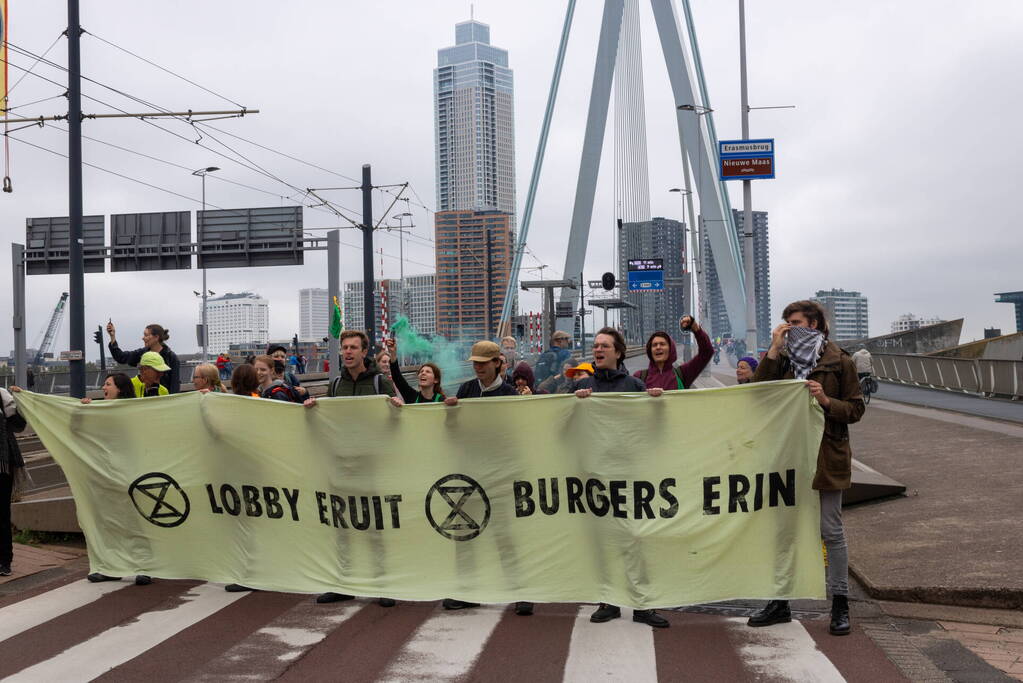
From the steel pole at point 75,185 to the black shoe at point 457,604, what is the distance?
38.3ft

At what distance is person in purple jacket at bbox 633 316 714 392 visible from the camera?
7309 millimetres

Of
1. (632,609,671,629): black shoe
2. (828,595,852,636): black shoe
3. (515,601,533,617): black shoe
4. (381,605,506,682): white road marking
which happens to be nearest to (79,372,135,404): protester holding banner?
(381,605,506,682): white road marking

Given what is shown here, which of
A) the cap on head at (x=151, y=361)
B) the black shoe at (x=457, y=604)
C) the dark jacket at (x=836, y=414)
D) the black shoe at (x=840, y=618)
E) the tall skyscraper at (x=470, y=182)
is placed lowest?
the black shoe at (x=457, y=604)

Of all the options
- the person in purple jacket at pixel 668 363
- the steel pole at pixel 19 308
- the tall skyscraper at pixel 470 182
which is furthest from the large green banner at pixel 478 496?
the tall skyscraper at pixel 470 182

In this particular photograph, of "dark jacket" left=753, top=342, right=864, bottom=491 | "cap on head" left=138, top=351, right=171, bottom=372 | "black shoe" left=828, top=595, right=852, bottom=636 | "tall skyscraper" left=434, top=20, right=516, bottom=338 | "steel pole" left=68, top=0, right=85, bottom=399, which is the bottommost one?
"black shoe" left=828, top=595, right=852, bottom=636

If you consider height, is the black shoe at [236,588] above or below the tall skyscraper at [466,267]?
below

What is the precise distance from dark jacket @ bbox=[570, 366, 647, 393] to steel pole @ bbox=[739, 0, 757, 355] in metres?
18.7

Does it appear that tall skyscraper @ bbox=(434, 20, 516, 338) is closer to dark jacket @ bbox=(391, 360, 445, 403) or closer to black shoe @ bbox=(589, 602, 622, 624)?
dark jacket @ bbox=(391, 360, 445, 403)

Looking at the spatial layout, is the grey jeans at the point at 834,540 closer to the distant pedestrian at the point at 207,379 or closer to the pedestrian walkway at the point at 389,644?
the pedestrian walkway at the point at 389,644

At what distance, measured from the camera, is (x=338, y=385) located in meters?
7.56

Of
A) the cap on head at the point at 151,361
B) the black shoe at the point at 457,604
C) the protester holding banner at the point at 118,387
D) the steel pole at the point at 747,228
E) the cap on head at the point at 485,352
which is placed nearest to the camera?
the black shoe at the point at 457,604

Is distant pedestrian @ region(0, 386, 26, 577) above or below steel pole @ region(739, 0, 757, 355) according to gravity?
below

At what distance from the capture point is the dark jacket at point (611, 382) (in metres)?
6.63

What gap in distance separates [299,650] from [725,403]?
2.94 meters
